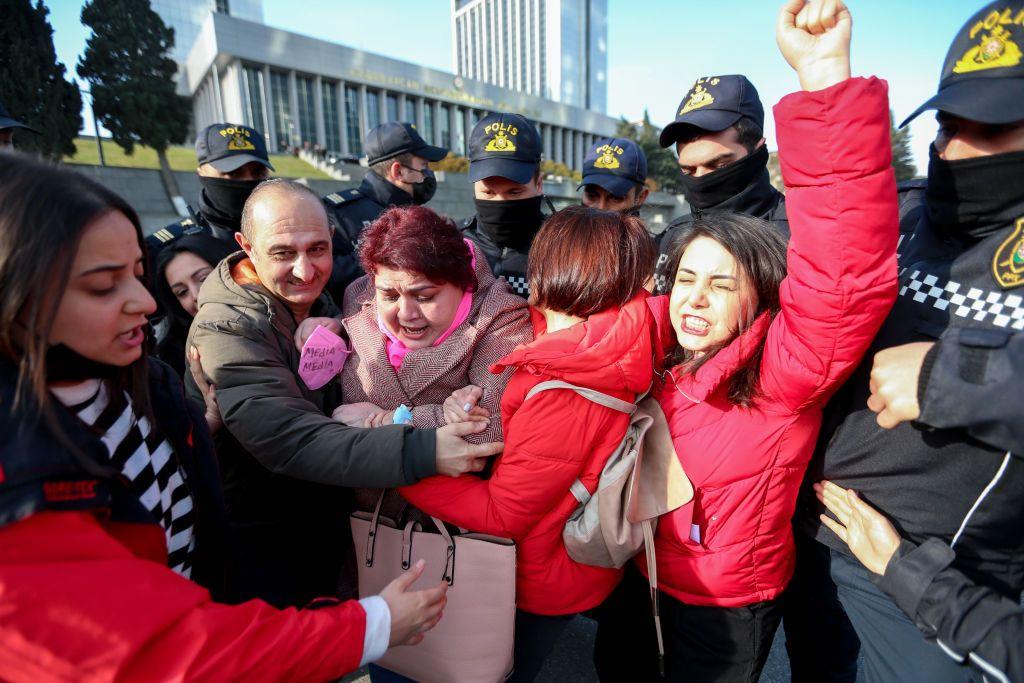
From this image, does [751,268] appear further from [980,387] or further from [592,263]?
[980,387]

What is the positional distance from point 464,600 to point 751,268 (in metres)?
1.43

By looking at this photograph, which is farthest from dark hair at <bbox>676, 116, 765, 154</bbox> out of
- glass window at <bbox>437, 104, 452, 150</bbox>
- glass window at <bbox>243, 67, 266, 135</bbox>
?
glass window at <bbox>437, 104, 452, 150</bbox>

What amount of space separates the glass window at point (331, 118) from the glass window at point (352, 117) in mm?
770

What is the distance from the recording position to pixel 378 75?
37.8 metres

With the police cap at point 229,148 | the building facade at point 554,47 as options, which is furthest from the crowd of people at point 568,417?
the building facade at point 554,47

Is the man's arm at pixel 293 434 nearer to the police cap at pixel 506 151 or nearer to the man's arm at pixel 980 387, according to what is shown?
the man's arm at pixel 980 387

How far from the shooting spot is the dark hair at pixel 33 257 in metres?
0.89

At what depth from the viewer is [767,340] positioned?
1.52m

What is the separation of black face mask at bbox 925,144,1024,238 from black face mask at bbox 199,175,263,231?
12.1 ft

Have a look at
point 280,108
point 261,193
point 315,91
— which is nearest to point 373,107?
point 315,91

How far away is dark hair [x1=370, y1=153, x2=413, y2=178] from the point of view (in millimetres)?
4355

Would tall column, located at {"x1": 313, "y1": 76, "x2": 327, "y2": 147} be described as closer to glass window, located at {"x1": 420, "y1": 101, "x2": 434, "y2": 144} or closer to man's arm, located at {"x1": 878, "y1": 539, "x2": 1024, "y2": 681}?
glass window, located at {"x1": 420, "y1": 101, "x2": 434, "y2": 144}

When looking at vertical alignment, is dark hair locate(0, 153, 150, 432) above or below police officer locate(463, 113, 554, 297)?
below

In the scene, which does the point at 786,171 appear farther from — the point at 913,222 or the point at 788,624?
the point at 788,624
